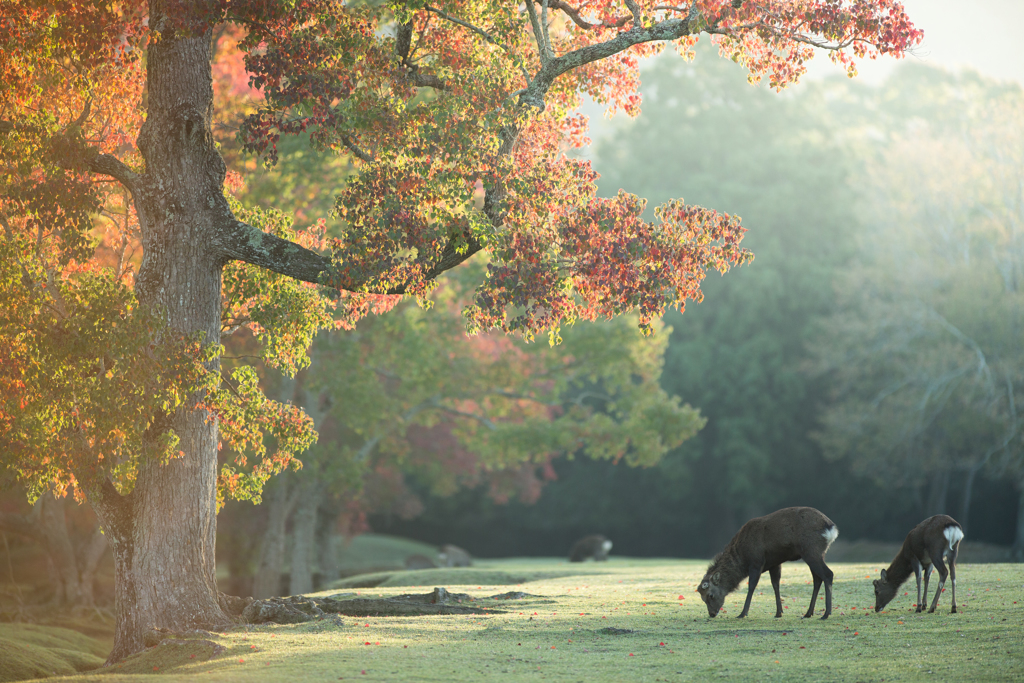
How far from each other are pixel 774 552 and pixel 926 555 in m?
1.65

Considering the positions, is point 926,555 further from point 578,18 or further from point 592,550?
point 592,550

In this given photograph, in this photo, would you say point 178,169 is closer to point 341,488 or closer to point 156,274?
point 156,274

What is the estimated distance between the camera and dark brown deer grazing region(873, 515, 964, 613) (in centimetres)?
945

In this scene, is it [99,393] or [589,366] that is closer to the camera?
[99,393]

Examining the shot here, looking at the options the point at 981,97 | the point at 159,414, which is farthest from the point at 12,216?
the point at 981,97

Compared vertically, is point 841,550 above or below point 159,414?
below

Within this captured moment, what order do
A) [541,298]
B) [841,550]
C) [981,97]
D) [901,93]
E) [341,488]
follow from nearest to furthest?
[541,298] → [341,488] → [841,550] → [981,97] → [901,93]

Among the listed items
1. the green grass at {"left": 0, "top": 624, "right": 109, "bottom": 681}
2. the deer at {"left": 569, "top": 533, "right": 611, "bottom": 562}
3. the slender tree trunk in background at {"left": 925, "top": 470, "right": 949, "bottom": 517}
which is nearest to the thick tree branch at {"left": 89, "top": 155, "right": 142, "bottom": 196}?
the green grass at {"left": 0, "top": 624, "right": 109, "bottom": 681}

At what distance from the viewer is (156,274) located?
10.5 m

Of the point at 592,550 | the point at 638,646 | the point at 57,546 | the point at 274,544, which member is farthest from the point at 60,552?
the point at 592,550

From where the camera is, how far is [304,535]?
23250mm

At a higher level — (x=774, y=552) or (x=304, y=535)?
(x=774, y=552)

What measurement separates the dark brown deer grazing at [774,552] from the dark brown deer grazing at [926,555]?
811mm

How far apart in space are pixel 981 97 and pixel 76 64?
50739 mm
